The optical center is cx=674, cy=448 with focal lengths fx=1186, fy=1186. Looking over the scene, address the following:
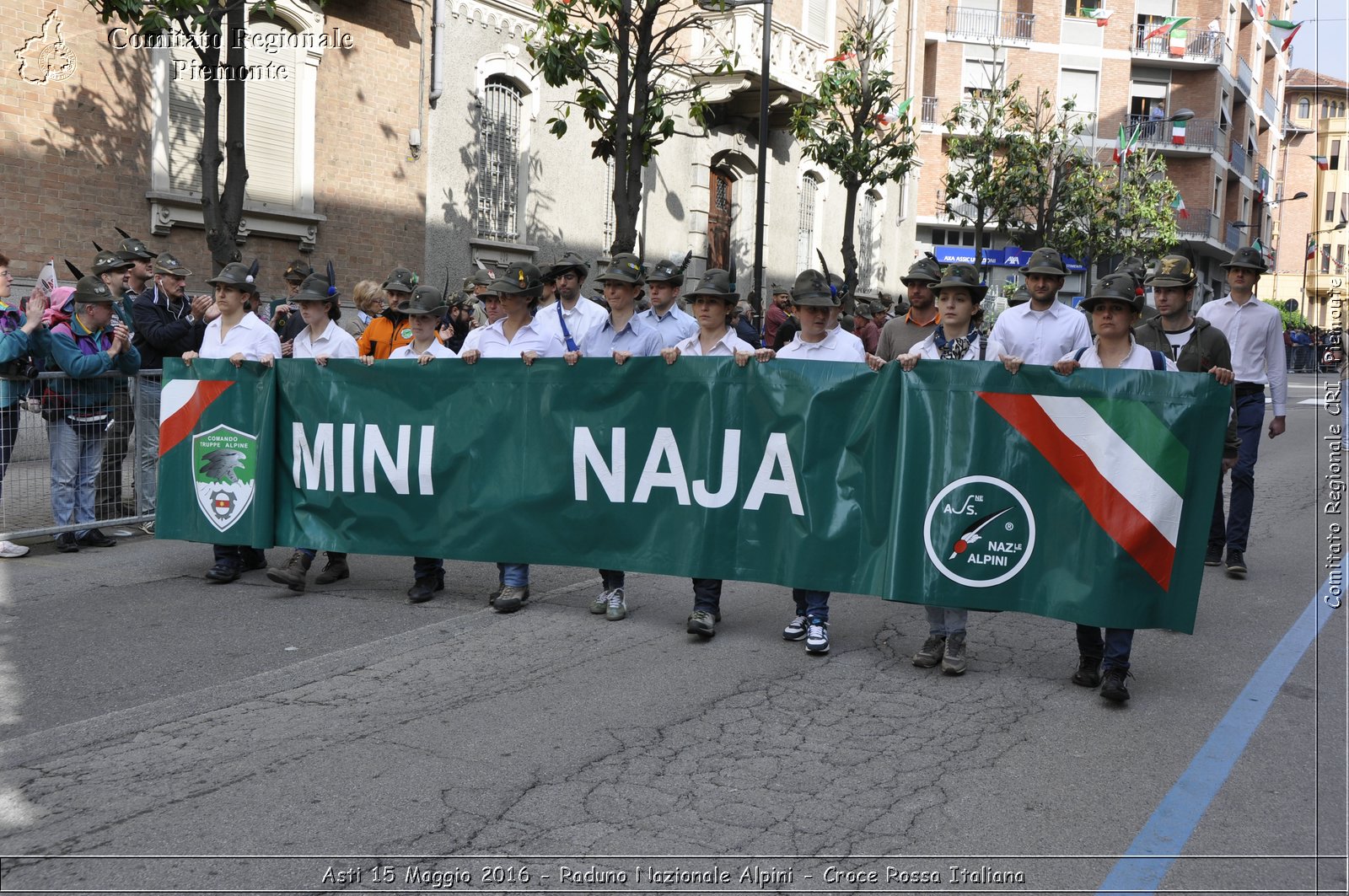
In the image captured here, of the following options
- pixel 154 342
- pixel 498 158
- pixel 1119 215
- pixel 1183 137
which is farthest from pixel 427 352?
pixel 1183 137

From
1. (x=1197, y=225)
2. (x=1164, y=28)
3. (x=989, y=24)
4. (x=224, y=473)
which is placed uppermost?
(x=989, y=24)

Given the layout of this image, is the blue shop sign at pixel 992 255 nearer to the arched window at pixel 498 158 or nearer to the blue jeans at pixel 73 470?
the arched window at pixel 498 158

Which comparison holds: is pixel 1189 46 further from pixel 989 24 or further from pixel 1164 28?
pixel 989 24

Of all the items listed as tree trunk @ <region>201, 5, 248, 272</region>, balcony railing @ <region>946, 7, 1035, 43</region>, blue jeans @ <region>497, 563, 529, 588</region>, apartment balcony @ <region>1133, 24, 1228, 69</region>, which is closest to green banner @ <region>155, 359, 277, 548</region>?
blue jeans @ <region>497, 563, 529, 588</region>

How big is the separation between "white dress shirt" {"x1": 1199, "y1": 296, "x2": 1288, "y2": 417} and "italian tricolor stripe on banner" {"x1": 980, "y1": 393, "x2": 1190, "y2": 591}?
3697mm

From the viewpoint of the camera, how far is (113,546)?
29.1 feet

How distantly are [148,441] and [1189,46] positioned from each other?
184ft

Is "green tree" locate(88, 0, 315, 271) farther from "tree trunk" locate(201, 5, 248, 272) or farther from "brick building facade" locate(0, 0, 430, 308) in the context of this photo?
"brick building facade" locate(0, 0, 430, 308)

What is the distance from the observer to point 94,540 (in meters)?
8.91

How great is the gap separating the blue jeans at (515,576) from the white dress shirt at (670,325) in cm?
161

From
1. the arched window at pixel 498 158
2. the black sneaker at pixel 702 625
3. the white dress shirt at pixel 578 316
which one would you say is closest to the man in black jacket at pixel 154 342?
the white dress shirt at pixel 578 316

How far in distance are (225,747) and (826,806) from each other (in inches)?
91.3

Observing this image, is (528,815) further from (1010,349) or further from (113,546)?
(113,546)

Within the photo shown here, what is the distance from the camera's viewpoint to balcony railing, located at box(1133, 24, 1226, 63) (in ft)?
176
